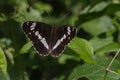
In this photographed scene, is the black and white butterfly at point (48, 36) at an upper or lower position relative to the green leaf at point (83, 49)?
upper

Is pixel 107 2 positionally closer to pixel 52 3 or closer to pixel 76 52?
pixel 76 52

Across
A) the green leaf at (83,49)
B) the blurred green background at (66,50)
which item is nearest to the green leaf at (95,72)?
the blurred green background at (66,50)

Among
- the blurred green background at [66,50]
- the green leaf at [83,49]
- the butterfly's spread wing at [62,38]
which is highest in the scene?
the butterfly's spread wing at [62,38]

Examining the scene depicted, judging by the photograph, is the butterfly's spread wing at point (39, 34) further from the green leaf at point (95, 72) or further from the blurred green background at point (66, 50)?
the green leaf at point (95, 72)

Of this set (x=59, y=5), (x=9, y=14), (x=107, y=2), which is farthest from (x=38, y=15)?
(x=59, y=5)

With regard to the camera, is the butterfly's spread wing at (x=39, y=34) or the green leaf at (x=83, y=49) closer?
the green leaf at (x=83, y=49)

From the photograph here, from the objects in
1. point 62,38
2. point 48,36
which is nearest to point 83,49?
point 62,38

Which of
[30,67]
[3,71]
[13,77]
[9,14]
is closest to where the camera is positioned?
[3,71]

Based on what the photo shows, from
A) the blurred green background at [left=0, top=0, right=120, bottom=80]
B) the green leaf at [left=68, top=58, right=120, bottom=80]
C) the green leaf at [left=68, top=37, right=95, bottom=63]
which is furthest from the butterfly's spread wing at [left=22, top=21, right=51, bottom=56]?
the green leaf at [left=68, top=58, right=120, bottom=80]
